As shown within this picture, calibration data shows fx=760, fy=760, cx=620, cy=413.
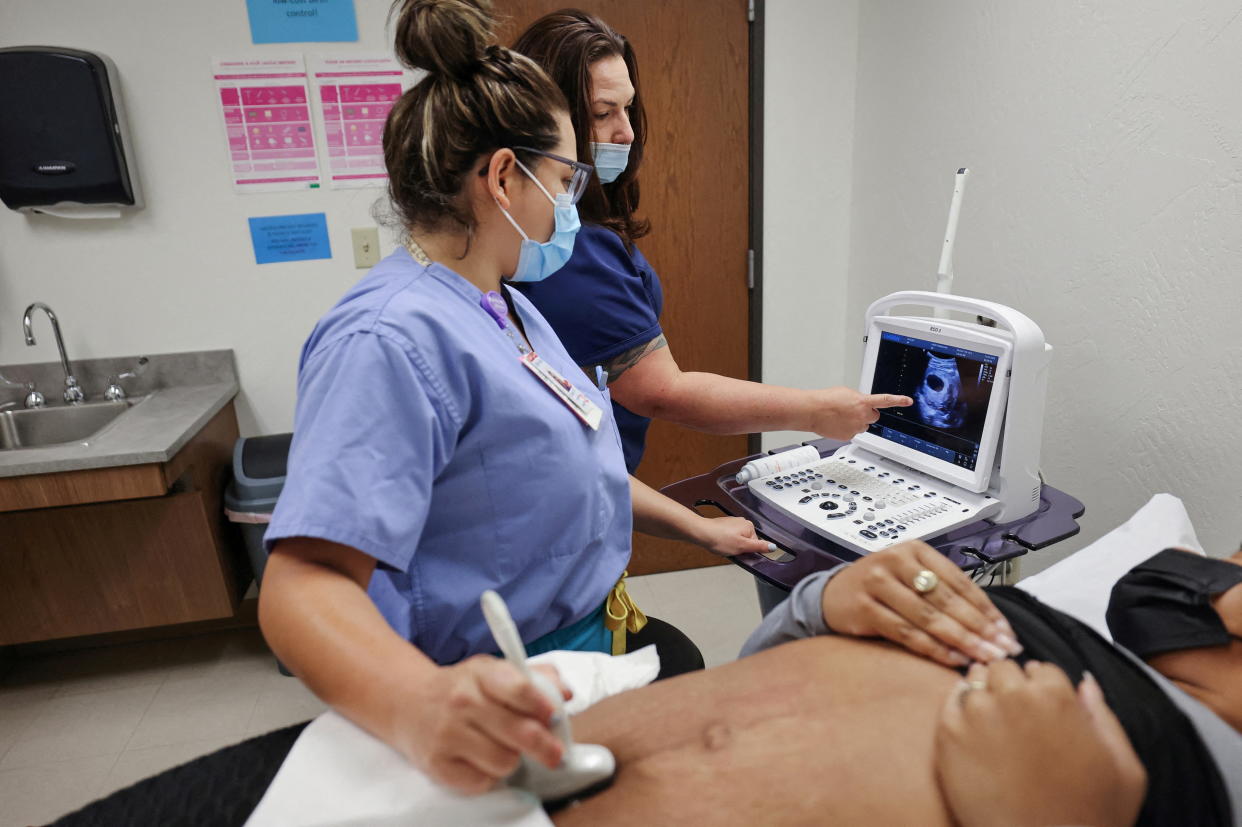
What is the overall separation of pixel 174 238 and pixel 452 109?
1.94m

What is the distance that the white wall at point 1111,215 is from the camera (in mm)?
1309

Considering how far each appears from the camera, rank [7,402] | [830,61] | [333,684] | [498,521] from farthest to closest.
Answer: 1. [830,61]
2. [7,402]
3. [498,521]
4. [333,684]

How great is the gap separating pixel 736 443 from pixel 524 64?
218cm

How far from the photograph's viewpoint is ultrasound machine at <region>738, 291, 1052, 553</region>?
4.31 feet

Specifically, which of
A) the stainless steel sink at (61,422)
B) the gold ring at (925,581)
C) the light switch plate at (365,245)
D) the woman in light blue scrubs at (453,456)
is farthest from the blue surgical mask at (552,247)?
the stainless steel sink at (61,422)

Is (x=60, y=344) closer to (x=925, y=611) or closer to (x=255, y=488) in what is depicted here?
(x=255, y=488)

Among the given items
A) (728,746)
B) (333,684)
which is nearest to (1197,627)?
(728,746)

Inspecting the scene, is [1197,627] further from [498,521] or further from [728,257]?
[728,257]

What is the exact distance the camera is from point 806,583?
1.01 metres

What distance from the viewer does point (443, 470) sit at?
85 centimetres

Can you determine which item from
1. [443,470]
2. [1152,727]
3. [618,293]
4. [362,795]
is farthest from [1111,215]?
[362,795]

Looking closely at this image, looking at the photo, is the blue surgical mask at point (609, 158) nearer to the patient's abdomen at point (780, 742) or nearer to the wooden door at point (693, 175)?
the patient's abdomen at point (780, 742)

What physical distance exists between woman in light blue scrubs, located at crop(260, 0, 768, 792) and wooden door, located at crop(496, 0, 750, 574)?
1.60 m

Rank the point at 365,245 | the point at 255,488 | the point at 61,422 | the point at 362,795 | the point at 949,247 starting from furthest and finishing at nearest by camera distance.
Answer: the point at 365,245 → the point at 61,422 → the point at 255,488 → the point at 949,247 → the point at 362,795
